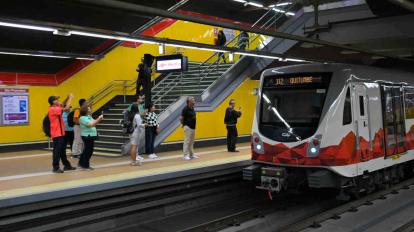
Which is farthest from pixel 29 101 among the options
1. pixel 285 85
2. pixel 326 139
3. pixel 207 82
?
pixel 326 139

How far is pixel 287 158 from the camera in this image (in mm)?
8578

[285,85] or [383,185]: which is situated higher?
[285,85]

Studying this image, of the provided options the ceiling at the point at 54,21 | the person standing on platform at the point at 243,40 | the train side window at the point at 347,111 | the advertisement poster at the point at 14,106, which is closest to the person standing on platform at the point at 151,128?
the ceiling at the point at 54,21

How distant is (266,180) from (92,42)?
29.1 ft

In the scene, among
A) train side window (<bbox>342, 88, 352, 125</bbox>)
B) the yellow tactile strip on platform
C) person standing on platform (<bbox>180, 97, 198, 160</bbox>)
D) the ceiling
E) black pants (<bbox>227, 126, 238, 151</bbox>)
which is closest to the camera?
the yellow tactile strip on platform

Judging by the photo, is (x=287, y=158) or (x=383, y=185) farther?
(x=383, y=185)

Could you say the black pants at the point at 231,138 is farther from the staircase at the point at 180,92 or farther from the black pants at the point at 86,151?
the black pants at the point at 86,151

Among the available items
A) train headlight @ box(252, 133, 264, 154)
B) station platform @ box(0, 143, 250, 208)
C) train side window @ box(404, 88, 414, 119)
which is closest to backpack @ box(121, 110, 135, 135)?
station platform @ box(0, 143, 250, 208)

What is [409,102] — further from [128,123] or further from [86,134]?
[86,134]

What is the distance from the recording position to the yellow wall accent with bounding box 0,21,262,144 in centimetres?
1482

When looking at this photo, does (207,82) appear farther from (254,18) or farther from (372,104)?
(372,104)

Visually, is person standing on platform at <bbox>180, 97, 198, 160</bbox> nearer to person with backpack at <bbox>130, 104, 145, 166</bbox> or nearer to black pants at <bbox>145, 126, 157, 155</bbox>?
black pants at <bbox>145, 126, 157, 155</bbox>

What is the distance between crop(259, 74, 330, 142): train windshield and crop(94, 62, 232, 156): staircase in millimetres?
5421

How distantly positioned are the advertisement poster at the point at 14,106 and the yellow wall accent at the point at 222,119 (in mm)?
4913
